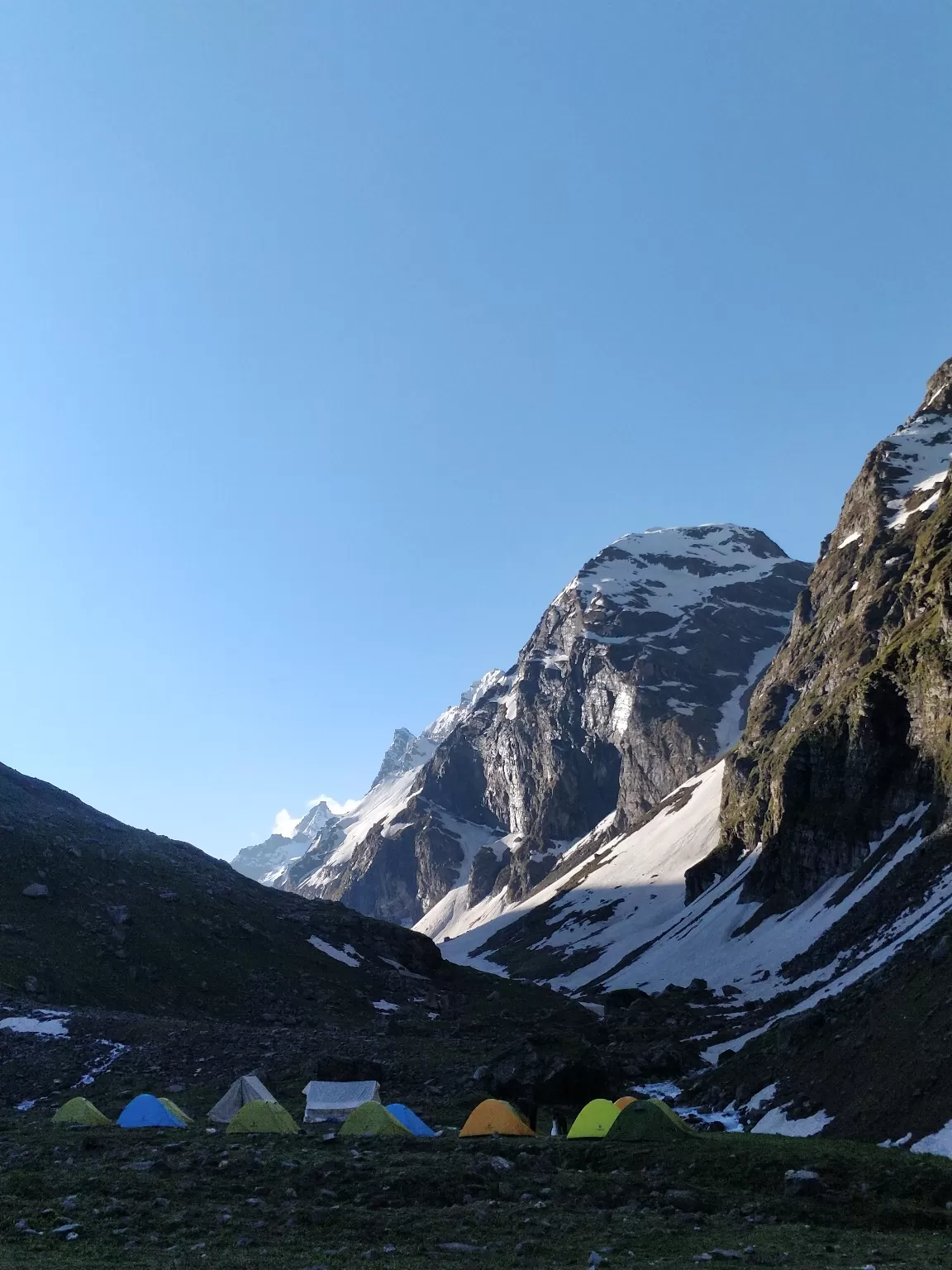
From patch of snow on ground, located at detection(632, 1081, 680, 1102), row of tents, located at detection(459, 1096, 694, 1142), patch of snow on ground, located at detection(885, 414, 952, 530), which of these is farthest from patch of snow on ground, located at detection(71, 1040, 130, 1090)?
patch of snow on ground, located at detection(885, 414, 952, 530)

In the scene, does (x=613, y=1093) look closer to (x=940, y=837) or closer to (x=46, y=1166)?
(x=46, y=1166)

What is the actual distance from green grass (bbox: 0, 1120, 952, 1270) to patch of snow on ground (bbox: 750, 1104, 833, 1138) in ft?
21.1

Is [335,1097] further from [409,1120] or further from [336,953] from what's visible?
[336,953]

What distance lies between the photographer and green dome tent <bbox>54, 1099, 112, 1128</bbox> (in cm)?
3038

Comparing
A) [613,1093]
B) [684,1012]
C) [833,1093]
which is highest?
[833,1093]

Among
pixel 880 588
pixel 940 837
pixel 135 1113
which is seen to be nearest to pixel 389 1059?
pixel 135 1113

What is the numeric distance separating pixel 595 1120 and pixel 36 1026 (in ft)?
102

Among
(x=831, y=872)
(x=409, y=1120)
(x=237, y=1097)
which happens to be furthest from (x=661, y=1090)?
(x=831, y=872)

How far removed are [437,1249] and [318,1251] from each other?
1922 millimetres

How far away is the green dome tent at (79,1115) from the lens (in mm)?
30375

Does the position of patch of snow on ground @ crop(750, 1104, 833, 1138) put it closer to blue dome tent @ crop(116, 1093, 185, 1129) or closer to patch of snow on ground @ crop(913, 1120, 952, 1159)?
patch of snow on ground @ crop(913, 1120, 952, 1159)

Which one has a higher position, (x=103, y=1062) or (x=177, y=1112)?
(x=177, y=1112)

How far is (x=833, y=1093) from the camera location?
3069 cm

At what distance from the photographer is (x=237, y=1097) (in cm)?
3253
